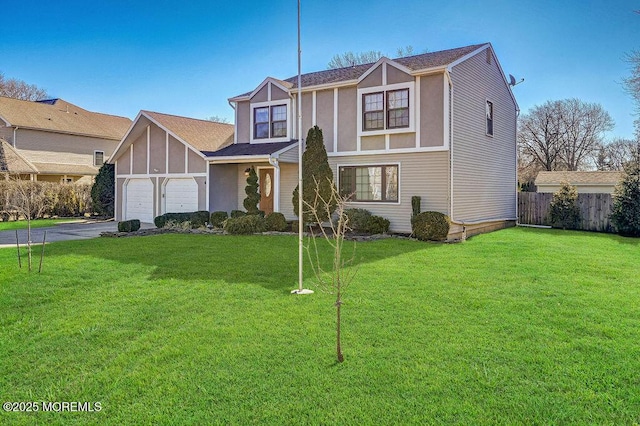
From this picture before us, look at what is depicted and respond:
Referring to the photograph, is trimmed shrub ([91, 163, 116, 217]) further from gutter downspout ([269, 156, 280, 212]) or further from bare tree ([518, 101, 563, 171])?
bare tree ([518, 101, 563, 171])

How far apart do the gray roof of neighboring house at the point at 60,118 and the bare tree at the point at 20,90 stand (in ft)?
32.8

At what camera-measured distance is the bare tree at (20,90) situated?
3828 cm

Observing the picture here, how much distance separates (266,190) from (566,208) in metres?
11.7

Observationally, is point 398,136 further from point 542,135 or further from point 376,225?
point 542,135

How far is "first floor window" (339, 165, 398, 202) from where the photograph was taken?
48.3 ft

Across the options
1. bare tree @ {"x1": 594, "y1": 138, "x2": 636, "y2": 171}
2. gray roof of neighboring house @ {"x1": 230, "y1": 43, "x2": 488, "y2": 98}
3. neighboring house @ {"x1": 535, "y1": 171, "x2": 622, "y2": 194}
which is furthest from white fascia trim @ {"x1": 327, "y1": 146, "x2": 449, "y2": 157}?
bare tree @ {"x1": 594, "y1": 138, "x2": 636, "y2": 171}

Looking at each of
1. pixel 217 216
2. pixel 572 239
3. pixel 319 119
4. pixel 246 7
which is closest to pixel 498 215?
pixel 572 239

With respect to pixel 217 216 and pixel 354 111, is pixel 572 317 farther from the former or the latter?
pixel 217 216

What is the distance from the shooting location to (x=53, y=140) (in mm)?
28641

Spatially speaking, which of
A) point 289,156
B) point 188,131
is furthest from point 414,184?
point 188,131

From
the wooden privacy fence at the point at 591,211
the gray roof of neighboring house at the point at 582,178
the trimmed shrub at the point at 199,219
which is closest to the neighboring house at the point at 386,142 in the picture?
the trimmed shrub at the point at 199,219

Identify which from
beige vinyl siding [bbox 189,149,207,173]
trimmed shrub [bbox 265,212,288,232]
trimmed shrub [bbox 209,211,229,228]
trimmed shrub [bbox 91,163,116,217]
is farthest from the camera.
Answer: trimmed shrub [bbox 91,163,116,217]

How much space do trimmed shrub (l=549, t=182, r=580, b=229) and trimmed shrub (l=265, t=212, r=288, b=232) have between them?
10528 millimetres

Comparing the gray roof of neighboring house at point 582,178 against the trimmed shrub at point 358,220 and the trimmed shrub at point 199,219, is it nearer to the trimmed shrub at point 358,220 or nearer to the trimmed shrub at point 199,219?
the trimmed shrub at point 358,220
